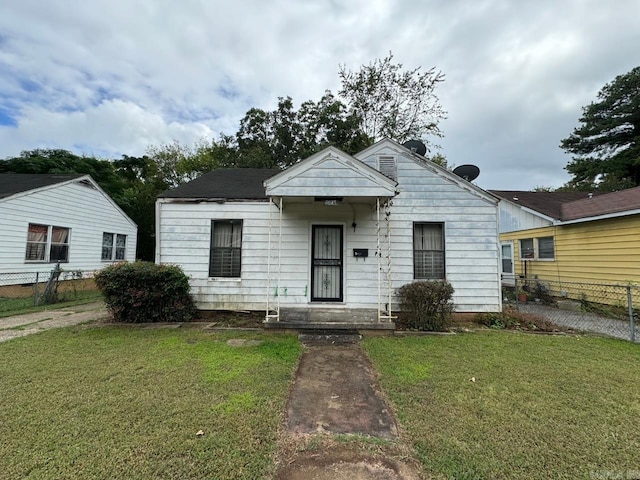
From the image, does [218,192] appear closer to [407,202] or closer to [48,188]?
[407,202]

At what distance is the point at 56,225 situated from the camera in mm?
11719

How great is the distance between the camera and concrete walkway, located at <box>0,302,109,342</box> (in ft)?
19.8

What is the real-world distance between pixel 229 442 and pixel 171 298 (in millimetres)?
5366

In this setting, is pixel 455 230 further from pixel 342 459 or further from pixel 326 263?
pixel 342 459

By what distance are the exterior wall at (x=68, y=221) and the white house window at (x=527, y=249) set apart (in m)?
19.9

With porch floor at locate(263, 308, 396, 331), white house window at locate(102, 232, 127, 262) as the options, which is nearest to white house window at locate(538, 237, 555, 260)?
porch floor at locate(263, 308, 396, 331)

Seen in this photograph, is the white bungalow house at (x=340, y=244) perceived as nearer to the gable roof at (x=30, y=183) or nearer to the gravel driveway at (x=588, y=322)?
the gravel driveway at (x=588, y=322)

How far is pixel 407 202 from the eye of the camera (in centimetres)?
750

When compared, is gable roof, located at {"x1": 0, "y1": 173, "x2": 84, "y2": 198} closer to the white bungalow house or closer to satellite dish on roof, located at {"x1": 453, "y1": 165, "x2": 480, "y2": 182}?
the white bungalow house

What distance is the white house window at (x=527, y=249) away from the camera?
11.9 metres

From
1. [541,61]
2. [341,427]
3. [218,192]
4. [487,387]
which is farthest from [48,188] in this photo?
[541,61]

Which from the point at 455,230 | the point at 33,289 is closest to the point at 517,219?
the point at 455,230

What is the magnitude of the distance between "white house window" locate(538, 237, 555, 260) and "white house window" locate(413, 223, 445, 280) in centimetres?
675

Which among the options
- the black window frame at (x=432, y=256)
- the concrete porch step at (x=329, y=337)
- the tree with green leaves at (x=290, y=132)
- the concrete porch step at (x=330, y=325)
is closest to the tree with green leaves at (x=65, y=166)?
the tree with green leaves at (x=290, y=132)
